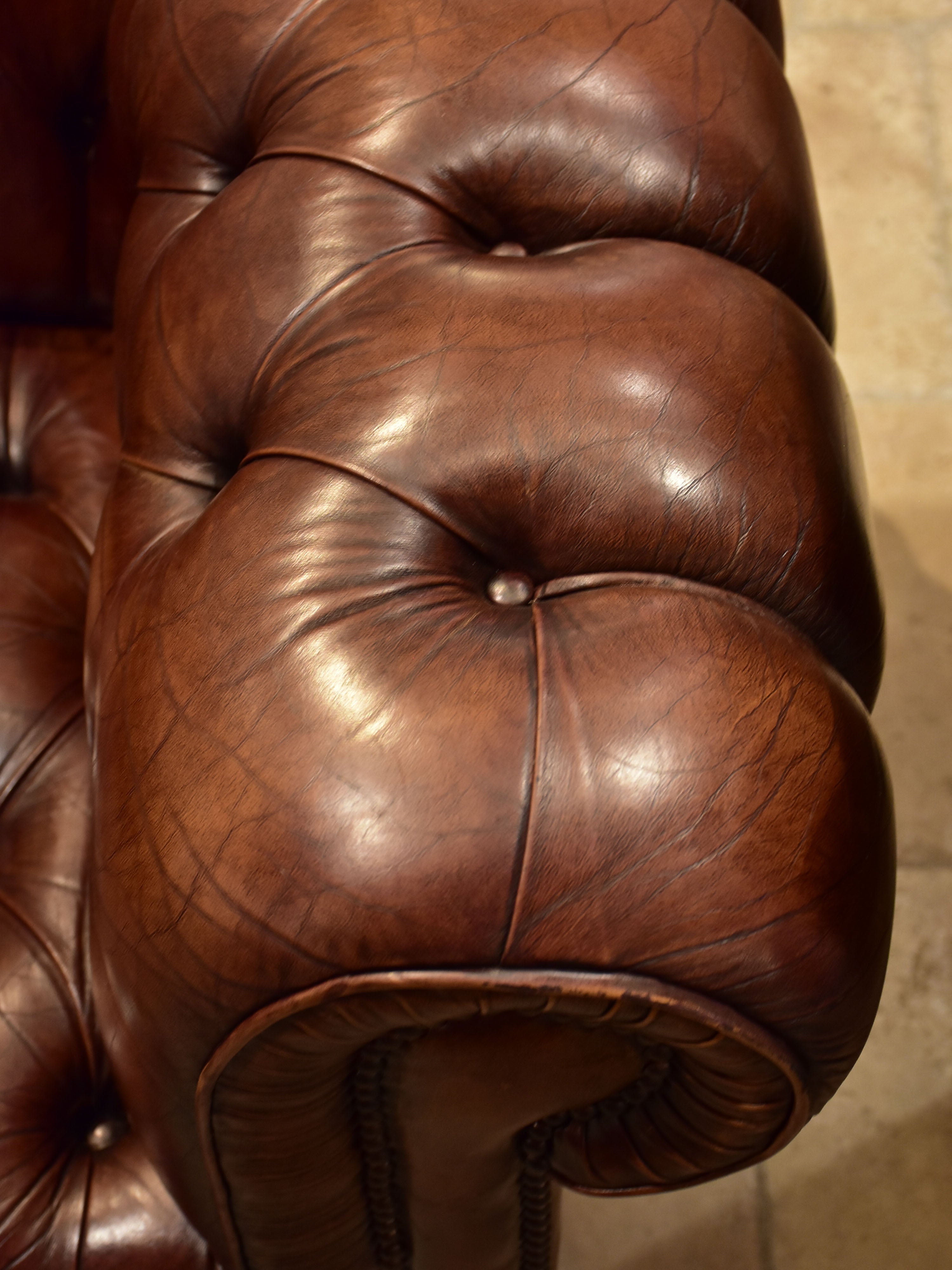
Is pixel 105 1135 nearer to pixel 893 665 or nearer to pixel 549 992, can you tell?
pixel 549 992

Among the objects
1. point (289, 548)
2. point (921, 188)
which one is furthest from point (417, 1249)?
point (921, 188)

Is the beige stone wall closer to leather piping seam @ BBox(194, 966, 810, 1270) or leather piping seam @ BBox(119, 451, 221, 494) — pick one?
leather piping seam @ BBox(194, 966, 810, 1270)

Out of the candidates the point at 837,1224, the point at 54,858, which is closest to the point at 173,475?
the point at 54,858

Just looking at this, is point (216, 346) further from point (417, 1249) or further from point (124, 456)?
point (417, 1249)

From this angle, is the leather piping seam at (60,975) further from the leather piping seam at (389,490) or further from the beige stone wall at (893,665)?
the beige stone wall at (893,665)

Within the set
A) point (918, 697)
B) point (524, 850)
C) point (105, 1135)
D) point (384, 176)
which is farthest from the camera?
point (918, 697)

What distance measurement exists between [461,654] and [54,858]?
39 centimetres

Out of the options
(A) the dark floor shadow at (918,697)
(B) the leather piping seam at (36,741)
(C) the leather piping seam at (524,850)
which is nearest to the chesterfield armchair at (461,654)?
(C) the leather piping seam at (524,850)

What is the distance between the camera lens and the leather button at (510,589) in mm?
424

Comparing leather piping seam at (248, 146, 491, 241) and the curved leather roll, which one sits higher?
leather piping seam at (248, 146, 491, 241)

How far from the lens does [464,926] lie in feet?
1.18

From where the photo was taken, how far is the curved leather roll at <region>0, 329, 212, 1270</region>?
0.58 metres

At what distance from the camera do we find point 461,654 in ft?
1.27

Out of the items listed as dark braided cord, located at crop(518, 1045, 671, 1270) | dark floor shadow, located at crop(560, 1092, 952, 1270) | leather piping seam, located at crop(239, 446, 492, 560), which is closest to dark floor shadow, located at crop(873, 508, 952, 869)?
dark floor shadow, located at crop(560, 1092, 952, 1270)
